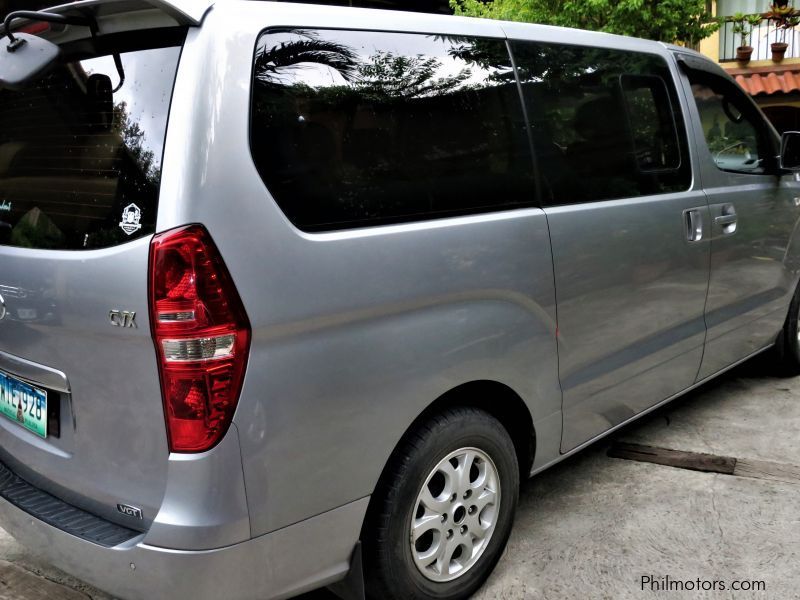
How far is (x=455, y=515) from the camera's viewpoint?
236 centimetres

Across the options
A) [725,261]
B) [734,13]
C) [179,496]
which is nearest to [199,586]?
[179,496]

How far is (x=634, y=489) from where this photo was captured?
126 inches

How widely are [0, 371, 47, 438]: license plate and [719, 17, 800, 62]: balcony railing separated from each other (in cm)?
1209

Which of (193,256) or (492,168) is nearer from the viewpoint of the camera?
(193,256)

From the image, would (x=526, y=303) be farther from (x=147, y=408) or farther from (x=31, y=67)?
(x=31, y=67)

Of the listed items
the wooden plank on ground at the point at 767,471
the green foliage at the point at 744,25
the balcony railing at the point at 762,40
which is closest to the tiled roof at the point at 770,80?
the balcony railing at the point at 762,40

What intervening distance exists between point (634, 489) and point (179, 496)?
7.06 ft

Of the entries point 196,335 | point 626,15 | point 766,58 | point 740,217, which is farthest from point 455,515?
point 766,58

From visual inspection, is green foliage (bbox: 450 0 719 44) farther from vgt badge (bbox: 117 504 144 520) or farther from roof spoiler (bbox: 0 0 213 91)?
A: vgt badge (bbox: 117 504 144 520)

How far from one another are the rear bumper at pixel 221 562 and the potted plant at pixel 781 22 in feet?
39.8

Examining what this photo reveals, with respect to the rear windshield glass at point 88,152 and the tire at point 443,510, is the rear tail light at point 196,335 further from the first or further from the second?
the tire at point 443,510

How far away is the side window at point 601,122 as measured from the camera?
2.60 m

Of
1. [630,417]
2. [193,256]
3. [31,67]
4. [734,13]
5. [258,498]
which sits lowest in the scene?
[630,417]

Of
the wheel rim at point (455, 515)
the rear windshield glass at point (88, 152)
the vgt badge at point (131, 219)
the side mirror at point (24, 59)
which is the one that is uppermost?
the side mirror at point (24, 59)
